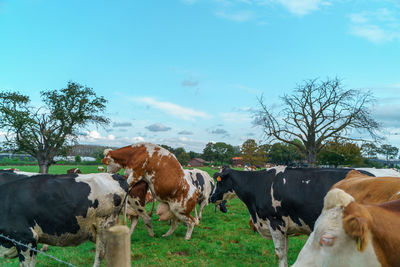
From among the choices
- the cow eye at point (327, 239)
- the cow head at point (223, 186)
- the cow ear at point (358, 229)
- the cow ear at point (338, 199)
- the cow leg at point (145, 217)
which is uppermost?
the cow ear at point (338, 199)

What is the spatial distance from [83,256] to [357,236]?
20.6 feet

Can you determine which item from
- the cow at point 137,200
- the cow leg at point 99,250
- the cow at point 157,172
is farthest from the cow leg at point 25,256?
the cow at point 137,200

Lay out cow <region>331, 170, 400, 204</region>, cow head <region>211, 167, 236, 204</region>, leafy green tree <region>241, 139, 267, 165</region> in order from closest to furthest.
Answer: cow <region>331, 170, 400, 204</region> → cow head <region>211, 167, 236, 204</region> → leafy green tree <region>241, 139, 267, 165</region>

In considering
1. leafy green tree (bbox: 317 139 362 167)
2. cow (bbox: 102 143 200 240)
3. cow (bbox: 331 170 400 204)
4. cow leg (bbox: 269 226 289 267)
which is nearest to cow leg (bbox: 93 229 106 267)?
cow (bbox: 102 143 200 240)

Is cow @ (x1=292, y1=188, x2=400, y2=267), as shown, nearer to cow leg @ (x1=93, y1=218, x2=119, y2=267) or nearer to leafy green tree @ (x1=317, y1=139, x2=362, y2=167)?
cow leg @ (x1=93, y1=218, x2=119, y2=267)

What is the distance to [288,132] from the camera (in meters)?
23.8

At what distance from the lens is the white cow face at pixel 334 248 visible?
1877mm

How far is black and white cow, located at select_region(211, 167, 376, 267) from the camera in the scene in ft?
16.9

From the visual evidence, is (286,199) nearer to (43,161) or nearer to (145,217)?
(145,217)

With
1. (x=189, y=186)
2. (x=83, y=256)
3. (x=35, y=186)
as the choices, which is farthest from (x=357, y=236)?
(x=189, y=186)

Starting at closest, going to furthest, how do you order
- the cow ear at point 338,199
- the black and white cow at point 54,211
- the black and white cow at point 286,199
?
1. the cow ear at point 338,199
2. the black and white cow at point 54,211
3. the black and white cow at point 286,199

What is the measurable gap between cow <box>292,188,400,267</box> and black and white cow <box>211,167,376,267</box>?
10.7ft

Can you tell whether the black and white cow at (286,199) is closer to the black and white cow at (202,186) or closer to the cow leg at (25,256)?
the cow leg at (25,256)

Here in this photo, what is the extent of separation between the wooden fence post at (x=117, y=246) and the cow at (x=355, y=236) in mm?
1340
